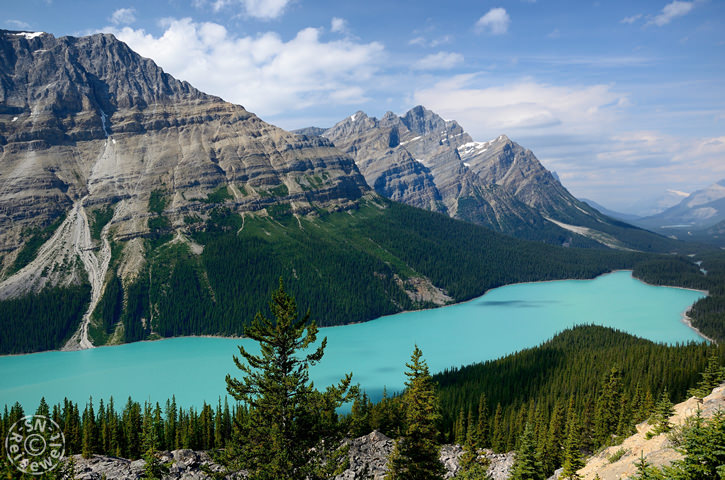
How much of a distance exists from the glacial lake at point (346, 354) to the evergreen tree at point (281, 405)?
77.8m

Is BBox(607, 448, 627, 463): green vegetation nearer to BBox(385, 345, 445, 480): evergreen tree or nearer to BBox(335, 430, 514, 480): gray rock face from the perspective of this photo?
BBox(335, 430, 514, 480): gray rock face

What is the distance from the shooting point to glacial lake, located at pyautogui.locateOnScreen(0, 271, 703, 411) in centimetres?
10681

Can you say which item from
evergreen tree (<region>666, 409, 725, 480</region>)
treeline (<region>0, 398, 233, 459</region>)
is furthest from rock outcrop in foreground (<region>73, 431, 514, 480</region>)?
evergreen tree (<region>666, 409, 725, 480</region>)

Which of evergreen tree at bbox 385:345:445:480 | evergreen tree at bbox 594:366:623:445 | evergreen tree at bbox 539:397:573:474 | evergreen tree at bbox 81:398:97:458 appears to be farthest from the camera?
evergreen tree at bbox 594:366:623:445

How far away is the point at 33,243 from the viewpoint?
184500mm

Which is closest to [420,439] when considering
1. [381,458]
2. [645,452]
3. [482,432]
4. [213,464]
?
[645,452]

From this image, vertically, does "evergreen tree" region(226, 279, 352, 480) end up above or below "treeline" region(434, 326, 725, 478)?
Answer: above

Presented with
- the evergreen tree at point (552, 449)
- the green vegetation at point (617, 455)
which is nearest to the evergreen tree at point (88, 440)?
the green vegetation at point (617, 455)

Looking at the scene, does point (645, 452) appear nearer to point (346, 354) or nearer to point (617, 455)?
point (617, 455)

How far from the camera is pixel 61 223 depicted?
196 m

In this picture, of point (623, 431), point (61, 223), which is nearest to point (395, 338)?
point (623, 431)

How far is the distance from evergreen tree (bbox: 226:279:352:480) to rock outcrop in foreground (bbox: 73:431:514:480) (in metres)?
8.56

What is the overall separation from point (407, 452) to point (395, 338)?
12541 centimetres

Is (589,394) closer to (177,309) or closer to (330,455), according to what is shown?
(330,455)
